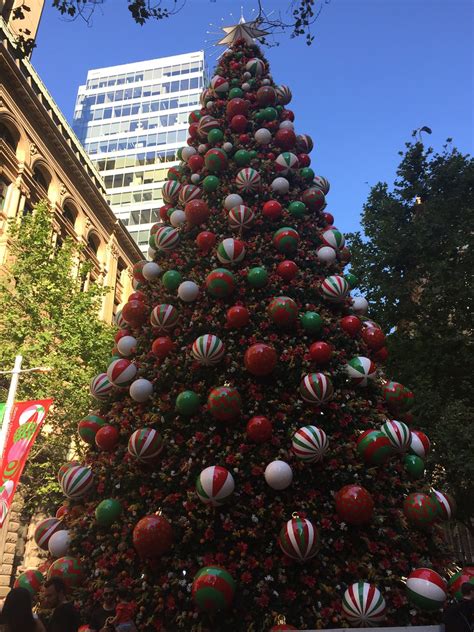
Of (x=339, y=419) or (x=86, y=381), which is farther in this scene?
(x=86, y=381)

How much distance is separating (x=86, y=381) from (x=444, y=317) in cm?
1142

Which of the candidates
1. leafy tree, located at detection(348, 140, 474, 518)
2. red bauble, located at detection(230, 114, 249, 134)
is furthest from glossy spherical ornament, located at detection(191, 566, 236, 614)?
leafy tree, located at detection(348, 140, 474, 518)

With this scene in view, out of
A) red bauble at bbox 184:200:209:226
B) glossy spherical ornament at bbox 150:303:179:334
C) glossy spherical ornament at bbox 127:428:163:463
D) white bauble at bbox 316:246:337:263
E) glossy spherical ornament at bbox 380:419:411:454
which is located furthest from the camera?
red bauble at bbox 184:200:209:226

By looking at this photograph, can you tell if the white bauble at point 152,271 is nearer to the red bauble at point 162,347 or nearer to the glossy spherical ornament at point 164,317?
the glossy spherical ornament at point 164,317

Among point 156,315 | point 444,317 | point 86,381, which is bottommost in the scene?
point 156,315

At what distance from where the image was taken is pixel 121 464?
5.49 meters

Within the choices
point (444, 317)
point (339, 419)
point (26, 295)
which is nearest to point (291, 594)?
point (339, 419)

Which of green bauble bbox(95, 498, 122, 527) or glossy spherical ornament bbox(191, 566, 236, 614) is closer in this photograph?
glossy spherical ornament bbox(191, 566, 236, 614)

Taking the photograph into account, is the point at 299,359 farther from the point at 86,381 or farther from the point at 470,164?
the point at 470,164

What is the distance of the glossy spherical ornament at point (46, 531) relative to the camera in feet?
18.4

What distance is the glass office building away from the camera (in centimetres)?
4634

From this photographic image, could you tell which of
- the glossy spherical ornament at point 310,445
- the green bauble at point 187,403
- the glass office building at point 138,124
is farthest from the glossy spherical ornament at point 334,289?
the glass office building at point 138,124

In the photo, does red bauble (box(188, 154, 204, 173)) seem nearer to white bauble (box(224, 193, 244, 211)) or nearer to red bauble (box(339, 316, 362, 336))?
white bauble (box(224, 193, 244, 211))

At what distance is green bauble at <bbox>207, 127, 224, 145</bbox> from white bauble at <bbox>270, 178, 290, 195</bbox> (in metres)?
1.49
